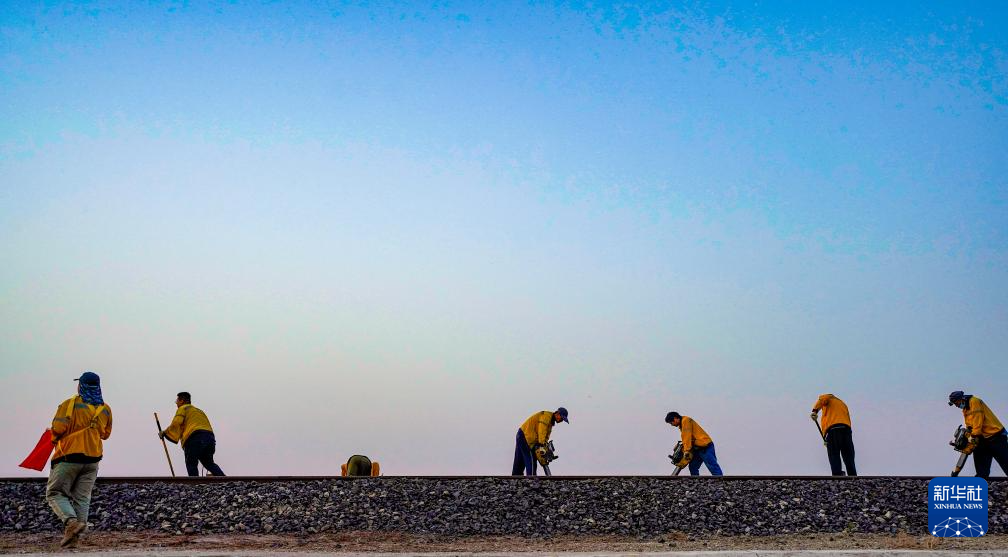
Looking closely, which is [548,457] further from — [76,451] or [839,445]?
[76,451]

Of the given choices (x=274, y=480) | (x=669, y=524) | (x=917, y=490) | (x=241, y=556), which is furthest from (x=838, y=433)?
(x=241, y=556)

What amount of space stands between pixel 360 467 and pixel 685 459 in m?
5.08

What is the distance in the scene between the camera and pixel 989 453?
1520 cm

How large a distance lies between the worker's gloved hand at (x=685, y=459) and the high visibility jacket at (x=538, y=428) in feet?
6.87

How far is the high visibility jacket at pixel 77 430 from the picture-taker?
417 inches

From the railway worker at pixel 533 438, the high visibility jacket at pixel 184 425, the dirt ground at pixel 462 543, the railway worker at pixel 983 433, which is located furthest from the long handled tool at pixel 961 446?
the high visibility jacket at pixel 184 425

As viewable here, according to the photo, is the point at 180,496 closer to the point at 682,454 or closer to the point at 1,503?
the point at 1,503

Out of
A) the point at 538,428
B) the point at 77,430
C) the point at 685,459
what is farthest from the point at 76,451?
the point at 685,459

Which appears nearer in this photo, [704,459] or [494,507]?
[494,507]

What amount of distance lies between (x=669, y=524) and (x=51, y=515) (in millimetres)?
7647

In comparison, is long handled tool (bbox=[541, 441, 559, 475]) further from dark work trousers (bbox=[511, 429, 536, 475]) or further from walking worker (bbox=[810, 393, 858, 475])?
walking worker (bbox=[810, 393, 858, 475])

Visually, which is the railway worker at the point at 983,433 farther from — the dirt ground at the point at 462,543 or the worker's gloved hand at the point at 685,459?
the worker's gloved hand at the point at 685,459

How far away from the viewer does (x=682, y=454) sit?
16.1 meters

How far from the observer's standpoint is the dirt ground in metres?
11.4
